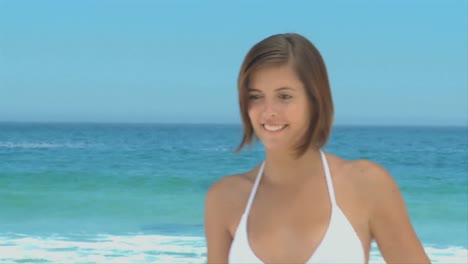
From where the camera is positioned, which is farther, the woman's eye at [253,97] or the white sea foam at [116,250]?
the white sea foam at [116,250]

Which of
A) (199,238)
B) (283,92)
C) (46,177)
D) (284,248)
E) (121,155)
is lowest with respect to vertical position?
(284,248)

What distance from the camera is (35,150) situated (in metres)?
20.9

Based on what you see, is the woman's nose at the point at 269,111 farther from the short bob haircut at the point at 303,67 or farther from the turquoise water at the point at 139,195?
the turquoise water at the point at 139,195

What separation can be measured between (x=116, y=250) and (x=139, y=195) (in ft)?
17.2

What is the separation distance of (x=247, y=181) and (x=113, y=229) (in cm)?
910

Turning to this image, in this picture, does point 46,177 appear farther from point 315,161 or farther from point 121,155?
point 315,161

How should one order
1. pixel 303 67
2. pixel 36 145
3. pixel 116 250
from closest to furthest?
pixel 303 67 < pixel 116 250 < pixel 36 145

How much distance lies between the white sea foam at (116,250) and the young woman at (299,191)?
223 inches

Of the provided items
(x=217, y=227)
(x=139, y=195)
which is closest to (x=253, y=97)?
(x=217, y=227)

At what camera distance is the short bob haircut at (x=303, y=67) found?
5.23ft

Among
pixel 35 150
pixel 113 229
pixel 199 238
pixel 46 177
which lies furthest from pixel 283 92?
pixel 35 150

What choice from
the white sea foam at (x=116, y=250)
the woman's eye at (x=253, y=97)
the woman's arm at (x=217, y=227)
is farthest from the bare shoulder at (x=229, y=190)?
the white sea foam at (x=116, y=250)

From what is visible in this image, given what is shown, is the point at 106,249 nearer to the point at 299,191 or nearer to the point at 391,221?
the point at 299,191

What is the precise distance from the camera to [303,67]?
1594 mm
